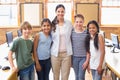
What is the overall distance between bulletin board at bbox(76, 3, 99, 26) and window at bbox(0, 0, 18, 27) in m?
2.41

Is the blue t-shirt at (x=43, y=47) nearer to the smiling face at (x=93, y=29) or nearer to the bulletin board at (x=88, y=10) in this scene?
the smiling face at (x=93, y=29)

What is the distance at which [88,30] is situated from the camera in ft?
11.8

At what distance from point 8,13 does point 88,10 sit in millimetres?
3098

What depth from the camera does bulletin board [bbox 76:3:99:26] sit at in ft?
29.7

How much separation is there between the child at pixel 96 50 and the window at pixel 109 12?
602 centimetres

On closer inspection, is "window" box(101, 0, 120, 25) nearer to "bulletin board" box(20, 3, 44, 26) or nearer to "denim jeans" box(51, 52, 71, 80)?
"bulletin board" box(20, 3, 44, 26)

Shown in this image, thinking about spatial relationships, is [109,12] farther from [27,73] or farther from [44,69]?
[27,73]

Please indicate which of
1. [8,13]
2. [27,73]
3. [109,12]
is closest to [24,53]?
[27,73]

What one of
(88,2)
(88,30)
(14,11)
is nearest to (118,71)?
(88,30)

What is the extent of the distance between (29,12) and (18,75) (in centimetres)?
592

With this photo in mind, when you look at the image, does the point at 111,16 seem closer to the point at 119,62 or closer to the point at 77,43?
the point at 119,62

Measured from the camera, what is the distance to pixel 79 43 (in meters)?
3.62

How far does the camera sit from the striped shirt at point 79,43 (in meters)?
3.61

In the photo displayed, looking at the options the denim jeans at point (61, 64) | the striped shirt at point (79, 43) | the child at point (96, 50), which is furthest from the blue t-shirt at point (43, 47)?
the child at point (96, 50)
